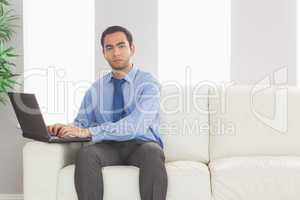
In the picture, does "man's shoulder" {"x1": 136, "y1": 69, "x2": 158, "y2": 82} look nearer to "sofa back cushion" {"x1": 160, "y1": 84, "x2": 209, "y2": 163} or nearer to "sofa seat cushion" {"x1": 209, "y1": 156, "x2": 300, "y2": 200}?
"sofa back cushion" {"x1": 160, "y1": 84, "x2": 209, "y2": 163}

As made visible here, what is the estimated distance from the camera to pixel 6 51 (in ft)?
10.9

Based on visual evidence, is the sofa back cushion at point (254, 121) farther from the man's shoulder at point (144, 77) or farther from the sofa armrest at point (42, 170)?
the sofa armrest at point (42, 170)

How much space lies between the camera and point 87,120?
9.73 feet

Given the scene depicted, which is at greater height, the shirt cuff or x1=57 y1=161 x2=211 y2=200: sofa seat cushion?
the shirt cuff

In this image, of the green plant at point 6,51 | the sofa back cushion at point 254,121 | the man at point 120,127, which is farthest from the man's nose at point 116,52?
the green plant at point 6,51

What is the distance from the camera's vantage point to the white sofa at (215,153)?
2.52 meters

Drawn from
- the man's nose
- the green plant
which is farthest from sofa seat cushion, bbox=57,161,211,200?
the green plant

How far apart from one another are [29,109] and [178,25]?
1.59m

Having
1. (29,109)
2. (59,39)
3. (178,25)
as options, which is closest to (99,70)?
(59,39)

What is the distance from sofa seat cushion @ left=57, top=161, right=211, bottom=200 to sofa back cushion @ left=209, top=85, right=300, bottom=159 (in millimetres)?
573

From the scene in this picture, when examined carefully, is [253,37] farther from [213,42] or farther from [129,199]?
[129,199]

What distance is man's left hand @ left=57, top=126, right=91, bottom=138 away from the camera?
2.64 metres

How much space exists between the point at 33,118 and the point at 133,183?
663 mm

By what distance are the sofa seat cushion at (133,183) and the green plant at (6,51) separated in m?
1.09
